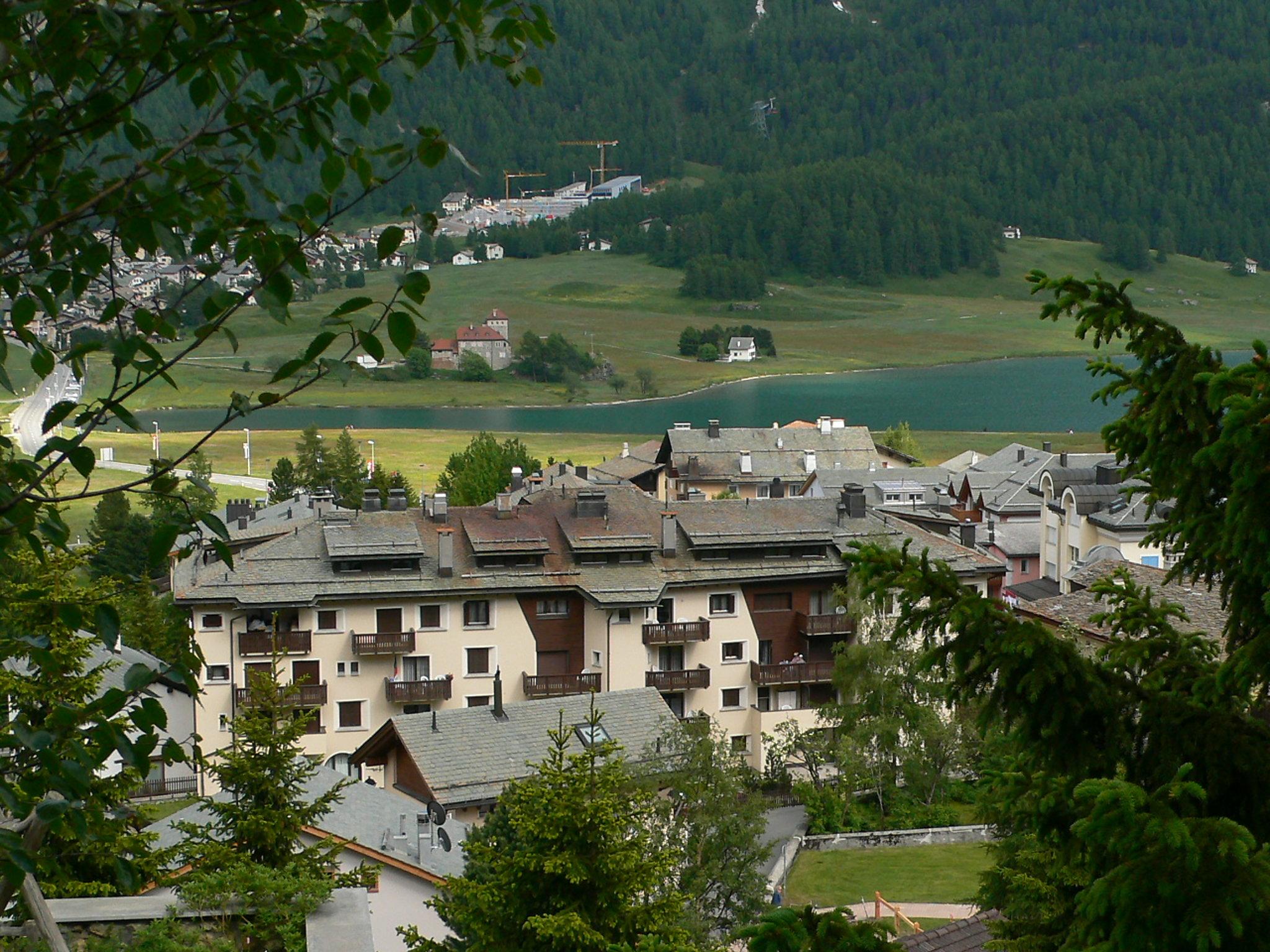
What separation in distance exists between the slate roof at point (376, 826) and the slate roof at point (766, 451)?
155 ft

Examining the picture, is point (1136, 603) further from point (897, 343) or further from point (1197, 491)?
point (897, 343)

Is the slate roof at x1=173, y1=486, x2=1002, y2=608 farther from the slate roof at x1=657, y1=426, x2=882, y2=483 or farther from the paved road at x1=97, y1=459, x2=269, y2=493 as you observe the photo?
the paved road at x1=97, y1=459, x2=269, y2=493

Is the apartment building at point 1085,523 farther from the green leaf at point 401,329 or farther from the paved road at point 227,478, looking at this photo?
the paved road at point 227,478

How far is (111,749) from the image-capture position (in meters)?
3.71

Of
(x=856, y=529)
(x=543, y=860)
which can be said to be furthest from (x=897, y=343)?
(x=543, y=860)

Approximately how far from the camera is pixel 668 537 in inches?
1436

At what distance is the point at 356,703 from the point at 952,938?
21821 millimetres

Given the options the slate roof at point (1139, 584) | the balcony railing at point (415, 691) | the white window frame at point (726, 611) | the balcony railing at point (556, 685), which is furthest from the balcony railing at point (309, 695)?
the slate roof at point (1139, 584)

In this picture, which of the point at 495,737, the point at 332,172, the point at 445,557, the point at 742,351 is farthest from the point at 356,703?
the point at 742,351

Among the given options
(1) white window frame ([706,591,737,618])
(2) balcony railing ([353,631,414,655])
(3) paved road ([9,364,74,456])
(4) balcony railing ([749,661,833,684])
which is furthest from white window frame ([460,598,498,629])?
(3) paved road ([9,364,74,456])

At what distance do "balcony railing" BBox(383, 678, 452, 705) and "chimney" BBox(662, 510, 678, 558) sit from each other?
6265 millimetres

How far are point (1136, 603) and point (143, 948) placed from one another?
549cm

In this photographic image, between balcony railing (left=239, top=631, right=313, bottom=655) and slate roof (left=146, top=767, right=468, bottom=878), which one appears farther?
balcony railing (left=239, top=631, right=313, bottom=655)

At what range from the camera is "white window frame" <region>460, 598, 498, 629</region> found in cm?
3453
